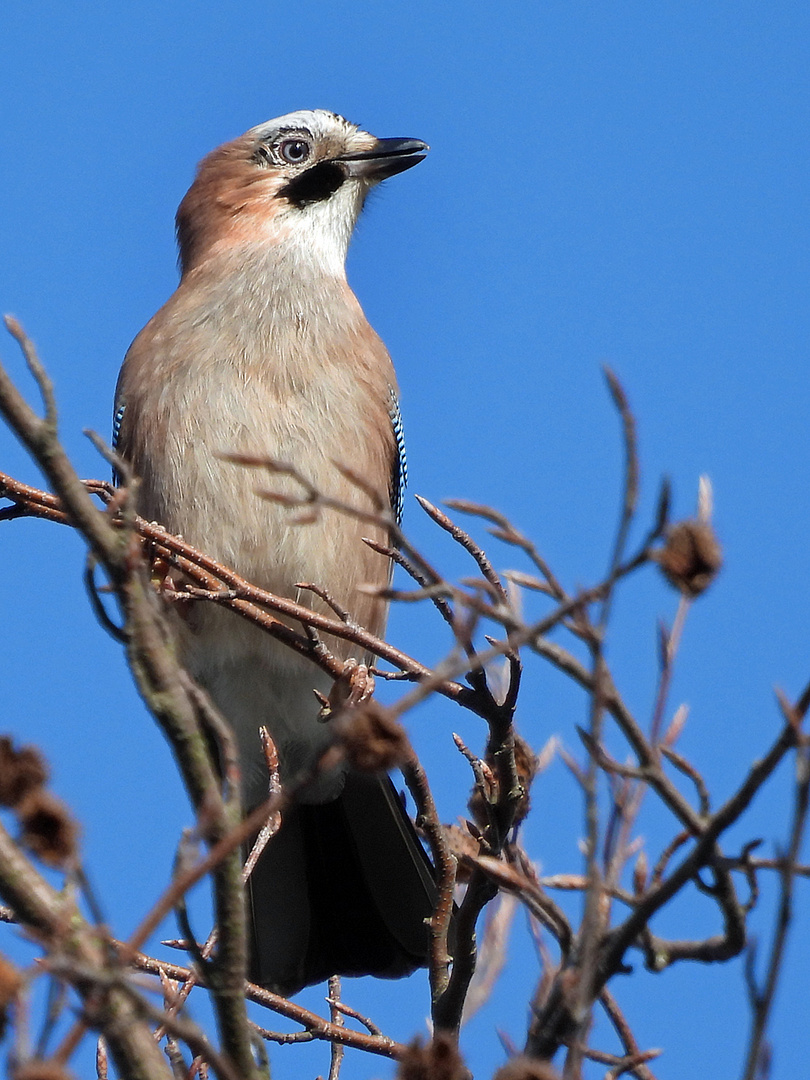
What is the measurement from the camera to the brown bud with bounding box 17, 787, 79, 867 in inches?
66.1

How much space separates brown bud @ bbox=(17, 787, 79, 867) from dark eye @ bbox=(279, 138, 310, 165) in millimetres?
5086

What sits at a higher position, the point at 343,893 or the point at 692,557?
the point at 343,893

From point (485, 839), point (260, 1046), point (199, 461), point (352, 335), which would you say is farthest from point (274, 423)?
point (260, 1046)

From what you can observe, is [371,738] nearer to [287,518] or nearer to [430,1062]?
[430,1062]

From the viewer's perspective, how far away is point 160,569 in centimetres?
461

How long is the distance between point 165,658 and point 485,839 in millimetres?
1338

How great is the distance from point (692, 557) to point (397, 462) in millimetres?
4096

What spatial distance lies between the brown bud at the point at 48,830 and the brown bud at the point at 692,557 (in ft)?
2.66

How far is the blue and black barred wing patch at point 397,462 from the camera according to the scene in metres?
5.72

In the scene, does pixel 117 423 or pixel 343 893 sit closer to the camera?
pixel 343 893

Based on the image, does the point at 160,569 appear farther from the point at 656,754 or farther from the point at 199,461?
the point at 656,754

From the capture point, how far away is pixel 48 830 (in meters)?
1.69

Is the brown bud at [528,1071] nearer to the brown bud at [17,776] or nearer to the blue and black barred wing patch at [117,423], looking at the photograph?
the brown bud at [17,776]

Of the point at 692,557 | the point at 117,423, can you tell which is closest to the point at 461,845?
the point at 692,557
